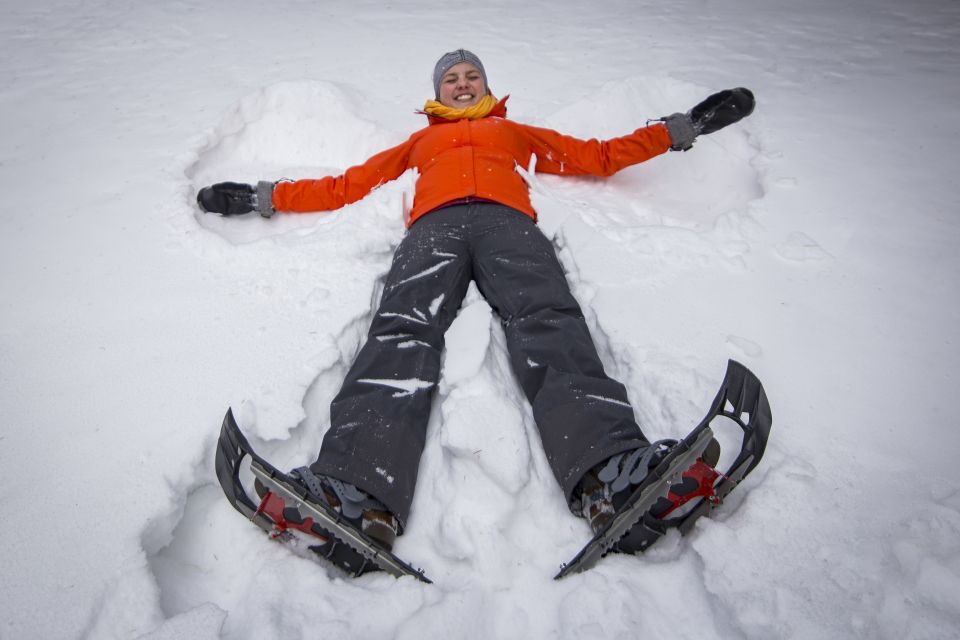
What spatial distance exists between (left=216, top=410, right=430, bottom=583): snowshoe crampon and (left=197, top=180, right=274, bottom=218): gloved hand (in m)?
1.36

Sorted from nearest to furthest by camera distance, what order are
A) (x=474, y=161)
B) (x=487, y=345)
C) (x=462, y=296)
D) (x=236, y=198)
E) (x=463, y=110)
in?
(x=487, y=345) → (x=462, y=296) → (x=474, y=161) → (x=236, y=198) → (x=463, y=110)

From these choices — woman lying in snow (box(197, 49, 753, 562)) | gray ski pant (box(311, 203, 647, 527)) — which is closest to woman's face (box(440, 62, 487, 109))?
woman lying in snow (box(197, 49, 753, 562))

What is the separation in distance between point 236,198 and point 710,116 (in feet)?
7.06

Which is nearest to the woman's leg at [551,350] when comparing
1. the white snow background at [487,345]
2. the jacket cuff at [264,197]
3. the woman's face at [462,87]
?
the white snow background at [487,345]

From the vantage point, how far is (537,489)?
1.32 meters

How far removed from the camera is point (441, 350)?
1.58 m

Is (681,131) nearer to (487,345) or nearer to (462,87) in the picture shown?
(462,87)

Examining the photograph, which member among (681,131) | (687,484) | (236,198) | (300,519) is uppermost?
(681,131)

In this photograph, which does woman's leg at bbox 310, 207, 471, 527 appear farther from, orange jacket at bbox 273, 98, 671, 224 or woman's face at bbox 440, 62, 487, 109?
woman's face at bbox 440, 62, 487, 109

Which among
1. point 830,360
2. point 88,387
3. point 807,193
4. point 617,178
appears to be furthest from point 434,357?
point 807,193

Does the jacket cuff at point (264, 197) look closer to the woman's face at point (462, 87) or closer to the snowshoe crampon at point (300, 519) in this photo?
the woman's face at point (462, 87)

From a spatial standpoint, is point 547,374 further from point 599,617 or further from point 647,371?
point 599,617

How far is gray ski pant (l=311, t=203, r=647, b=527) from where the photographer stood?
1.23 metres

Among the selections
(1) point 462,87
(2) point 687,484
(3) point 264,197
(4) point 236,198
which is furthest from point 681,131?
(4) point 236,198
